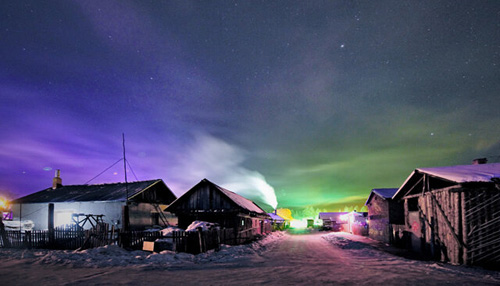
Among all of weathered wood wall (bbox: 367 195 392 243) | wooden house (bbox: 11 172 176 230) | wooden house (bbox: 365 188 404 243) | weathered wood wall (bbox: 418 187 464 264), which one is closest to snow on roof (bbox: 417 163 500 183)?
weathered wood wall (bbox: 418 187 464 264)

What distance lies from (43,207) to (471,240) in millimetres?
37576

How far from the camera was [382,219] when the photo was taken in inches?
1154

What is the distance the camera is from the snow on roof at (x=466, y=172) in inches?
492

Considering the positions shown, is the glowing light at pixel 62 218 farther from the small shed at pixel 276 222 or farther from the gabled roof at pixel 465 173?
the small shed at pixel 276 222

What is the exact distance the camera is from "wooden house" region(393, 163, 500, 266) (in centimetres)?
1231

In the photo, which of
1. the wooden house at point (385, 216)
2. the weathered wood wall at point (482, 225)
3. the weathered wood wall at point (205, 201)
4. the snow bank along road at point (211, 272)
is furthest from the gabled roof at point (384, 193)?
the snow bank along road at point (211, 272)

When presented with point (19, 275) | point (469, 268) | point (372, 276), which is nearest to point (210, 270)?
point (372, 276)

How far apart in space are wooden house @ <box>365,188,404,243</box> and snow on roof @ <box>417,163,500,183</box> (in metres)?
10.1

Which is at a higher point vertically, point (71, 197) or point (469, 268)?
point (71, 197)

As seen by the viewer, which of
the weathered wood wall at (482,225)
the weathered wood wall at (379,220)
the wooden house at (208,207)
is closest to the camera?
the weathered wood wall at (482,225)

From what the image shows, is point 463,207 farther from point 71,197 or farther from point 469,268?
point 71,197

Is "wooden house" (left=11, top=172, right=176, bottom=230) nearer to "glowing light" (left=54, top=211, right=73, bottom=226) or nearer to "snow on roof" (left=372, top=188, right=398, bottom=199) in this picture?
"glowing light" (left=54, top=211, right=73, bottom=226)

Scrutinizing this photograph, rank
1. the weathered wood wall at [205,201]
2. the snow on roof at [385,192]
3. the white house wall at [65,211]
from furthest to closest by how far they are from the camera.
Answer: the snow on roof at [385,192], the white house wall at [65,211], the weathered wood wall at [205,201]

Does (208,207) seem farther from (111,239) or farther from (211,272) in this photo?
(211,272)
